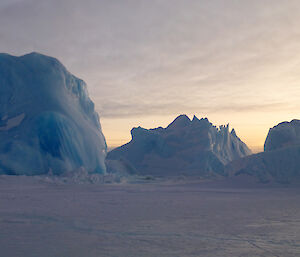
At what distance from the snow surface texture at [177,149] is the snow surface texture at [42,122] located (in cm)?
932

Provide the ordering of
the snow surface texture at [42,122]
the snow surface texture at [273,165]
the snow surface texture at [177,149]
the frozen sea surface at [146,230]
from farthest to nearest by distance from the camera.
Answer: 1. the snow surface texture at [177,149]
2. the snow surface texture at [42,122]
3. the snow surface texture at [273,165]
4. the frozen sea surface at [146,230]

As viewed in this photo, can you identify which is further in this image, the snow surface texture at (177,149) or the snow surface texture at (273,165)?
the snow surface texture at (177,149)

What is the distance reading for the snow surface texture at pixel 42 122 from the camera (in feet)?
56.5

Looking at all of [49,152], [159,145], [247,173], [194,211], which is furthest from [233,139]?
[194,211]

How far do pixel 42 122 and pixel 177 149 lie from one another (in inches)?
670

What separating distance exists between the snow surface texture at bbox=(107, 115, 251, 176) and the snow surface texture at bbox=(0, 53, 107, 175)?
9.32 m

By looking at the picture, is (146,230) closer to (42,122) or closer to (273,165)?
(273,165)

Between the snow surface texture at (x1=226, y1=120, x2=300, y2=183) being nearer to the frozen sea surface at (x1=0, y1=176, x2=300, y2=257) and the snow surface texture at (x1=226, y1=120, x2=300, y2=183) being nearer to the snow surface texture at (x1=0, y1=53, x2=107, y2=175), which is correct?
the snow surface texture at (x1=0, y1=53, x2=107, y2=175)

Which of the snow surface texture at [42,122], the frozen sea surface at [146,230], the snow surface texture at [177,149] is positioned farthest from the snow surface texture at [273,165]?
the snow surface texture at [177,149]

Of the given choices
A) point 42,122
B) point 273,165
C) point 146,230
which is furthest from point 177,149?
point 146,230

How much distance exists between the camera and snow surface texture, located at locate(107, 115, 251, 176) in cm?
3002

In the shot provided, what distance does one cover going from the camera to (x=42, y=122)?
1797cm

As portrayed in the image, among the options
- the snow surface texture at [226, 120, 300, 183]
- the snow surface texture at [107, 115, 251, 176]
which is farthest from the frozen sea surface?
the snow surface texture at [107, 115, 251, 176]

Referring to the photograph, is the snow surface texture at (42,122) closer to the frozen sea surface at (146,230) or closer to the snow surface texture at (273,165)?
the snow surface texture at (273,165)
